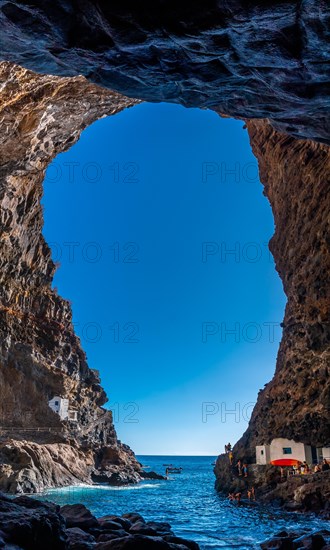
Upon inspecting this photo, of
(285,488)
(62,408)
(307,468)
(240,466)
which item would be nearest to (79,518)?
(285,488)

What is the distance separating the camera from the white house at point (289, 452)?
36.6 m

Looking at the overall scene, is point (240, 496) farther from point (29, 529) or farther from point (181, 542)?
point (29, 529)

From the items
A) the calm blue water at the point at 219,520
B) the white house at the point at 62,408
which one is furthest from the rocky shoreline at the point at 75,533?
the white house at the point at 62,408

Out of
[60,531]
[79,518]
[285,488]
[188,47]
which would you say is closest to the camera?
[188,47]

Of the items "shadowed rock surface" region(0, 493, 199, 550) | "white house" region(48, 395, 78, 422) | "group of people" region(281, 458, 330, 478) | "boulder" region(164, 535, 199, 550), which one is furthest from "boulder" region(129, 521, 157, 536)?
"white house" region(48, 395, 78, 422)

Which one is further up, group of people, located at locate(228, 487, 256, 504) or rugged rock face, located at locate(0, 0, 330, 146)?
rugged rock face, located at locate(0, 0, 330, 146)

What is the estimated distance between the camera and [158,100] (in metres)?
14.5

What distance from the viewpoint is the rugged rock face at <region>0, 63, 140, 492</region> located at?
25.8 metres

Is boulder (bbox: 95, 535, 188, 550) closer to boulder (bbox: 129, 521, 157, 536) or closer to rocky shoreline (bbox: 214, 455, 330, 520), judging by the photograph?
boulder (bbox: 129, 521, 157, 536)

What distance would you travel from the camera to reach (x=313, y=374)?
34781 millimetres

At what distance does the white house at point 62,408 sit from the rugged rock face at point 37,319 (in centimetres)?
75

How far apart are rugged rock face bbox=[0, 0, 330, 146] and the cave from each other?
4cm

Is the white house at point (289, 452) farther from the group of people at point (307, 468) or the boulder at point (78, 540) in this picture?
the boulder at point (78, 540)

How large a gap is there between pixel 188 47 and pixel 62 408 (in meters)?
57.1
